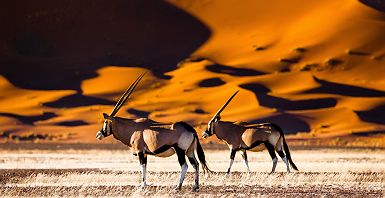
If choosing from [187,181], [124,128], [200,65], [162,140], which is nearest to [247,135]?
[187,181]

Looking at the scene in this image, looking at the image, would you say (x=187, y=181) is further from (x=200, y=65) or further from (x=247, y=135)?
(x=200, y=65)

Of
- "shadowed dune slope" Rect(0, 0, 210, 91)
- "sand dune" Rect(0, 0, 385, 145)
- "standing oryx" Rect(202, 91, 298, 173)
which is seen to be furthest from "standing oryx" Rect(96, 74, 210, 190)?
"shadowed dune slope" Rect(0, 0, 210, 91)

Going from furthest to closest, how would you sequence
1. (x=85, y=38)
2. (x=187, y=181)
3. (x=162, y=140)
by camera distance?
1. (x=85, y=38)
2. (x=187, y=181)
3. (x=162, y=140)

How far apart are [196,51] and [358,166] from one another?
2317 inches

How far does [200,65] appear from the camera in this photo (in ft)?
269

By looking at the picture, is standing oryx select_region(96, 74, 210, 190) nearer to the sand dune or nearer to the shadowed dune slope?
the sand dune

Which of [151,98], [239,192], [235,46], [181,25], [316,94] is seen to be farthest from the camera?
[181,25]

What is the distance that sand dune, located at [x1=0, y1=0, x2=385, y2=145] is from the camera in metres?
66.9

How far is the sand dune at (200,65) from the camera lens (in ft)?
220

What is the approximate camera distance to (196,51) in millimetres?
88938

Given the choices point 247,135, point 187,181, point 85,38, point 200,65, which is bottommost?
point 200,65

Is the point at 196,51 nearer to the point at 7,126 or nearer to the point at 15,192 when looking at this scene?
the point at 7,126

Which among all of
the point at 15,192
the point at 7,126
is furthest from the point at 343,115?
the point at 15,192

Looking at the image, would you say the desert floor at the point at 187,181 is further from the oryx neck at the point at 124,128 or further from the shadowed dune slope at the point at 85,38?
the shadowed dune slope at the point at 85,38
